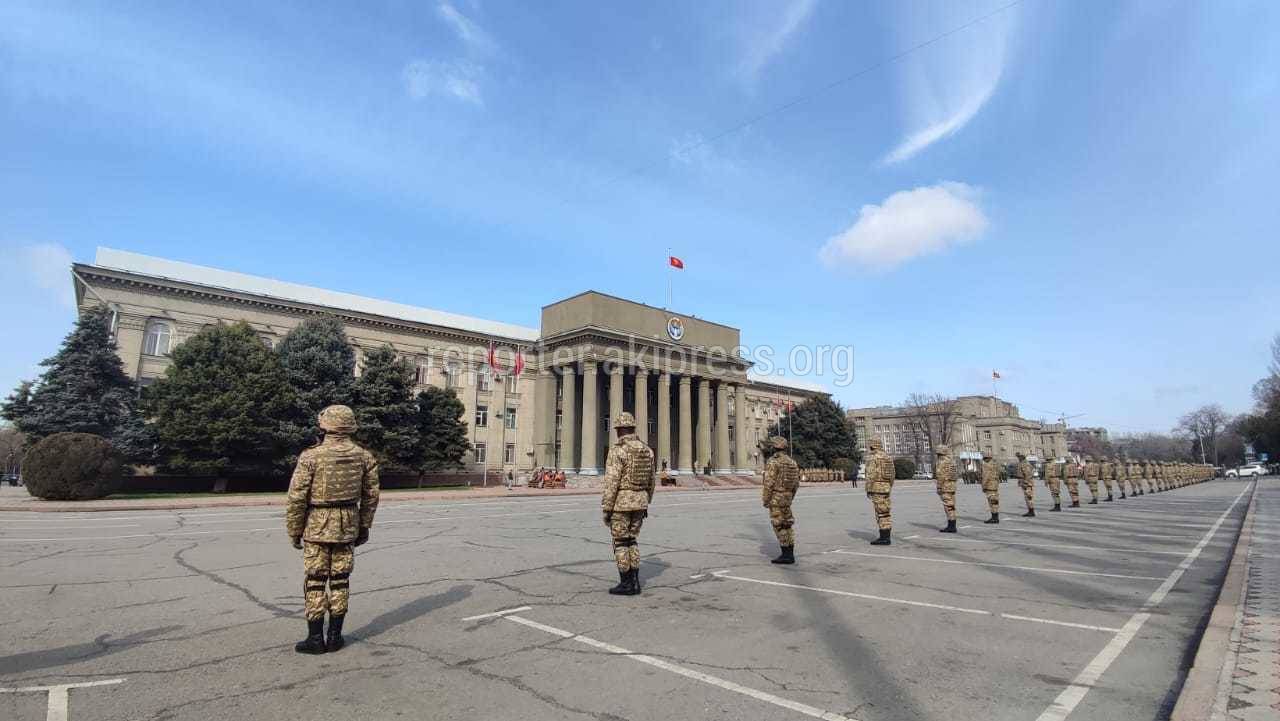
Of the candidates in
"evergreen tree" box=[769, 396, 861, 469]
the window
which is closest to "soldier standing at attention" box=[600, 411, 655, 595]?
→ the window

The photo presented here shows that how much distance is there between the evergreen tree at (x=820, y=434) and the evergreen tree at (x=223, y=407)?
47673 millimetres

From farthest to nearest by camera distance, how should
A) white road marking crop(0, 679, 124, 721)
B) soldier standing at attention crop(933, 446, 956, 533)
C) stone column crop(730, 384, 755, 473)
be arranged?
stone column crop(730, 384, 755, 473) → soldier standing at attention crop(933, 446, 956, 533) → white road marking crop(0, 679, 124, 721)

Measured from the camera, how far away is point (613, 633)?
17.3 feet

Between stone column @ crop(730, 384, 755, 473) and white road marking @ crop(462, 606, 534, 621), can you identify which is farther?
stone column @ crop(730, 384, 755, 473)

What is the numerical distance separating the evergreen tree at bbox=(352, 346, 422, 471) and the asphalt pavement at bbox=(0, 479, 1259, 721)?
2695cm

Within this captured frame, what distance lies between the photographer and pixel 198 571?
8.51 metres

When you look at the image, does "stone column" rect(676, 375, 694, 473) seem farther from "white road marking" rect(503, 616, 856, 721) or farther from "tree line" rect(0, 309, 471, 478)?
"white road marking" rect(503, 616, 856, 721)

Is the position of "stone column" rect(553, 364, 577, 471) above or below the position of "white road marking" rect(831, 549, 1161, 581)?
above

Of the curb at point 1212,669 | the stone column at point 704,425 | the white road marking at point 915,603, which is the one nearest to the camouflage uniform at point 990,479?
the curb at point 1212,669

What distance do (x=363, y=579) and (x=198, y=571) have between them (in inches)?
107

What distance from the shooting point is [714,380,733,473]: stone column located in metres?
57.8

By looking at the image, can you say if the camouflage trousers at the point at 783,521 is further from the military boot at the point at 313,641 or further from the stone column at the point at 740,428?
the stone column at the point at 740,428

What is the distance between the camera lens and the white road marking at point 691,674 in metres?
3.57

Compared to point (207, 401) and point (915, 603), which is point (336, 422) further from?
point (207, 401)
